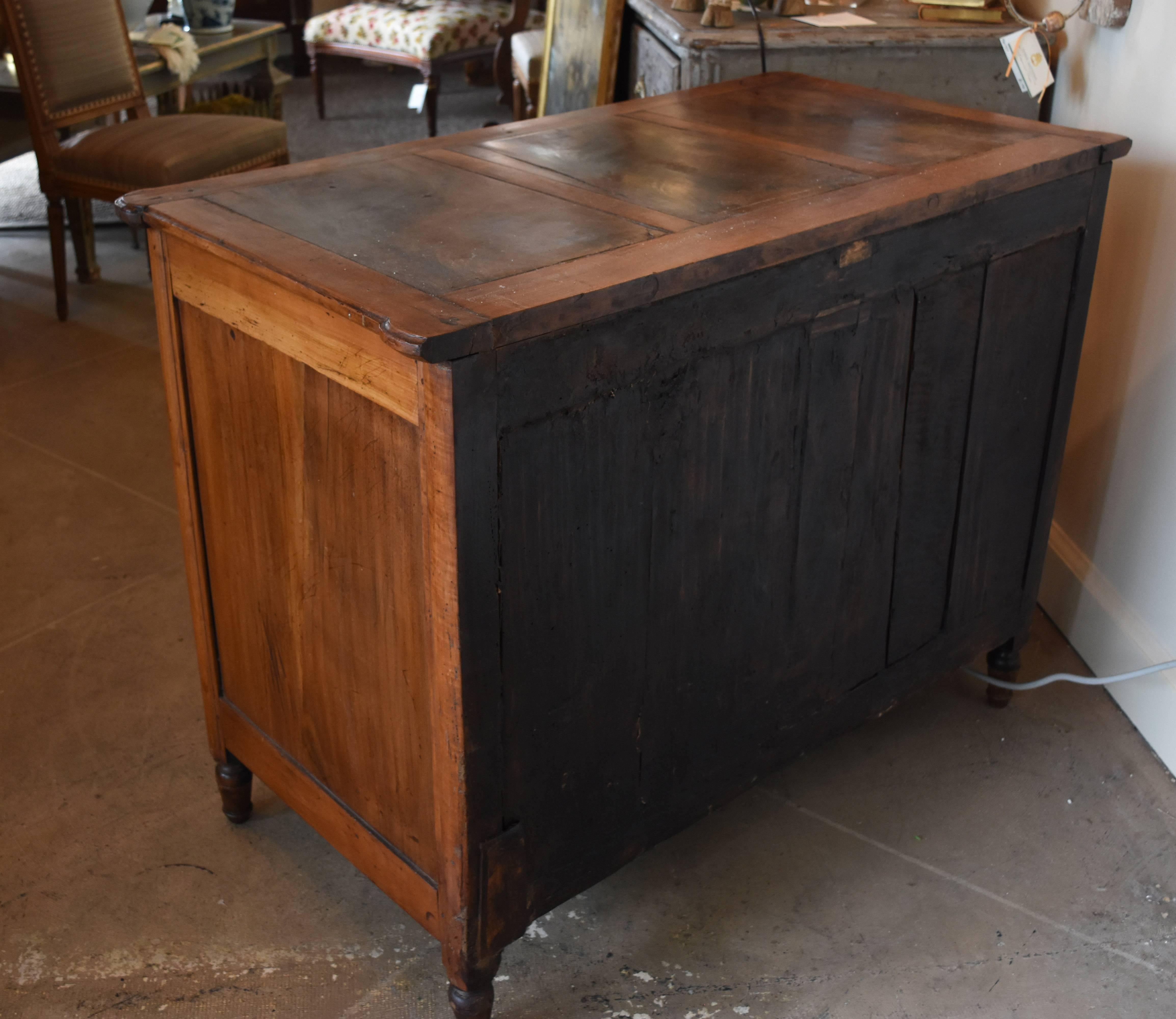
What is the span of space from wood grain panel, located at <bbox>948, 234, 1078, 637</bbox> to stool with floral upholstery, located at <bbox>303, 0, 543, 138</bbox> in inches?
161

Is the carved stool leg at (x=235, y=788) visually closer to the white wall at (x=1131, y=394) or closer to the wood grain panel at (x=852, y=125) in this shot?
the wood grain panel at (x=852, y=125)

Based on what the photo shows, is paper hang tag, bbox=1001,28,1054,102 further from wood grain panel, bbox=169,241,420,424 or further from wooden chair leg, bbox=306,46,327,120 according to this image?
wooden chair leg, bbox=306,46,327,120

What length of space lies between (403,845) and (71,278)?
10.3 feet

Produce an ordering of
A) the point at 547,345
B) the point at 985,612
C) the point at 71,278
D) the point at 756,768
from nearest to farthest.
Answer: the point at 547,345 < the point at 756,768 < the point at 985,612 < the point at 71,278

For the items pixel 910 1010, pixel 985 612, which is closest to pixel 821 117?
pixel 985 612

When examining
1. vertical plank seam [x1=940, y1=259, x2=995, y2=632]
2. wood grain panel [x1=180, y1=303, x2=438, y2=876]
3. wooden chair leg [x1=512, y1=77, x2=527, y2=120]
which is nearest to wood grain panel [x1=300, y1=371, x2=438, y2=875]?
wood grain panel [x1=180, y1=303, x2=438, y2=876]

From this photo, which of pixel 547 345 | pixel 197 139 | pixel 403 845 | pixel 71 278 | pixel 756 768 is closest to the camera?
pixel 547 345

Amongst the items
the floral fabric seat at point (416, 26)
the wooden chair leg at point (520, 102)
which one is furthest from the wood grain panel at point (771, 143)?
the floral fabric seat at point (416, 26)

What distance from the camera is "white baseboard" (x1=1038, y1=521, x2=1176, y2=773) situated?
1966 millimetres

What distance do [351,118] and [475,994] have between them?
515 centimetres

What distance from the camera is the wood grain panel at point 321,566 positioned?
1.26m

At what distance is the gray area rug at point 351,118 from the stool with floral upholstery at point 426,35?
0.54ft

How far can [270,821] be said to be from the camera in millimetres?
1833

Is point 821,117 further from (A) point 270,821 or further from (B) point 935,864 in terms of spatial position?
(A) point 270,821
